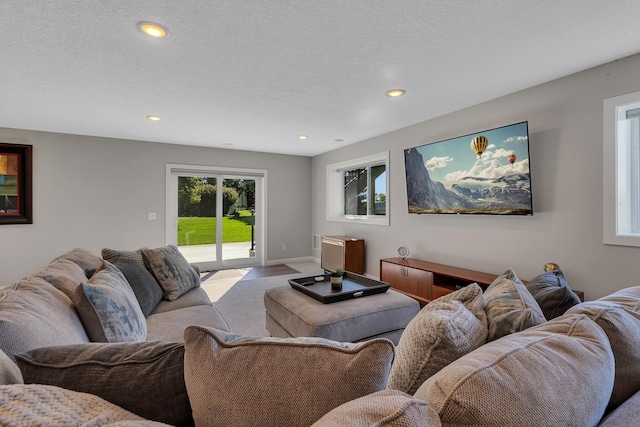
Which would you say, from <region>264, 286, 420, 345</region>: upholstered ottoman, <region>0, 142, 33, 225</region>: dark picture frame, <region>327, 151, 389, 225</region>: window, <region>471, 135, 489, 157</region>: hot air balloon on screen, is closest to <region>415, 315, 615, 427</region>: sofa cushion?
<region>264, 286, 420, 345</region>: upholstered ottoman

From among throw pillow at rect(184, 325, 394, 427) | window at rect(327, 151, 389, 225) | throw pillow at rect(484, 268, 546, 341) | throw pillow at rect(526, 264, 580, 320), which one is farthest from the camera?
window at rect(327, 151, 389, 225)

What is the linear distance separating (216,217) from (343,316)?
4.29 metres

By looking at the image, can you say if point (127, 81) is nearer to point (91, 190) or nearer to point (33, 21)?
point (33, 21)

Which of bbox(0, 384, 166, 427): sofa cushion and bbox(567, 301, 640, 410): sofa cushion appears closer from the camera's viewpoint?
bbox(0, 384, 166, 427): sofa cushion

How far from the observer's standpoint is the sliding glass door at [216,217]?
5.35 m

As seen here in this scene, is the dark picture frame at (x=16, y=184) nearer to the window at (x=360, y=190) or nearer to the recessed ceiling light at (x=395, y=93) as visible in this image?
the window at (x=360, y=190)

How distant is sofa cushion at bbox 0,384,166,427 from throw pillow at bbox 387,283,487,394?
22.9 inches

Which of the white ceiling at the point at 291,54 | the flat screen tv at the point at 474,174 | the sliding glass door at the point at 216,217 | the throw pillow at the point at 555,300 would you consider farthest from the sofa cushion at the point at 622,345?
the sliding glass door at the point at 216,217

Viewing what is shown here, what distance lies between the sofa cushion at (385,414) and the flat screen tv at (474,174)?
2.80 metres

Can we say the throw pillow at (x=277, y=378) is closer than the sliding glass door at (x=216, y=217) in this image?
Yes

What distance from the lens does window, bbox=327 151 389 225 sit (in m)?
4.75

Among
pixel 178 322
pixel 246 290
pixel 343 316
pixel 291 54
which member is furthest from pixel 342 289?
pixel 246 290

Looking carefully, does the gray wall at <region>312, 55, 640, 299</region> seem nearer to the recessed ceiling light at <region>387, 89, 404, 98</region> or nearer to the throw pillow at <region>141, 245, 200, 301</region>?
the recessed ceiling light at <region>387, 89, 404, 98</region>

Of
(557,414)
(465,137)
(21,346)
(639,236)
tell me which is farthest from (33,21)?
(639,236)
